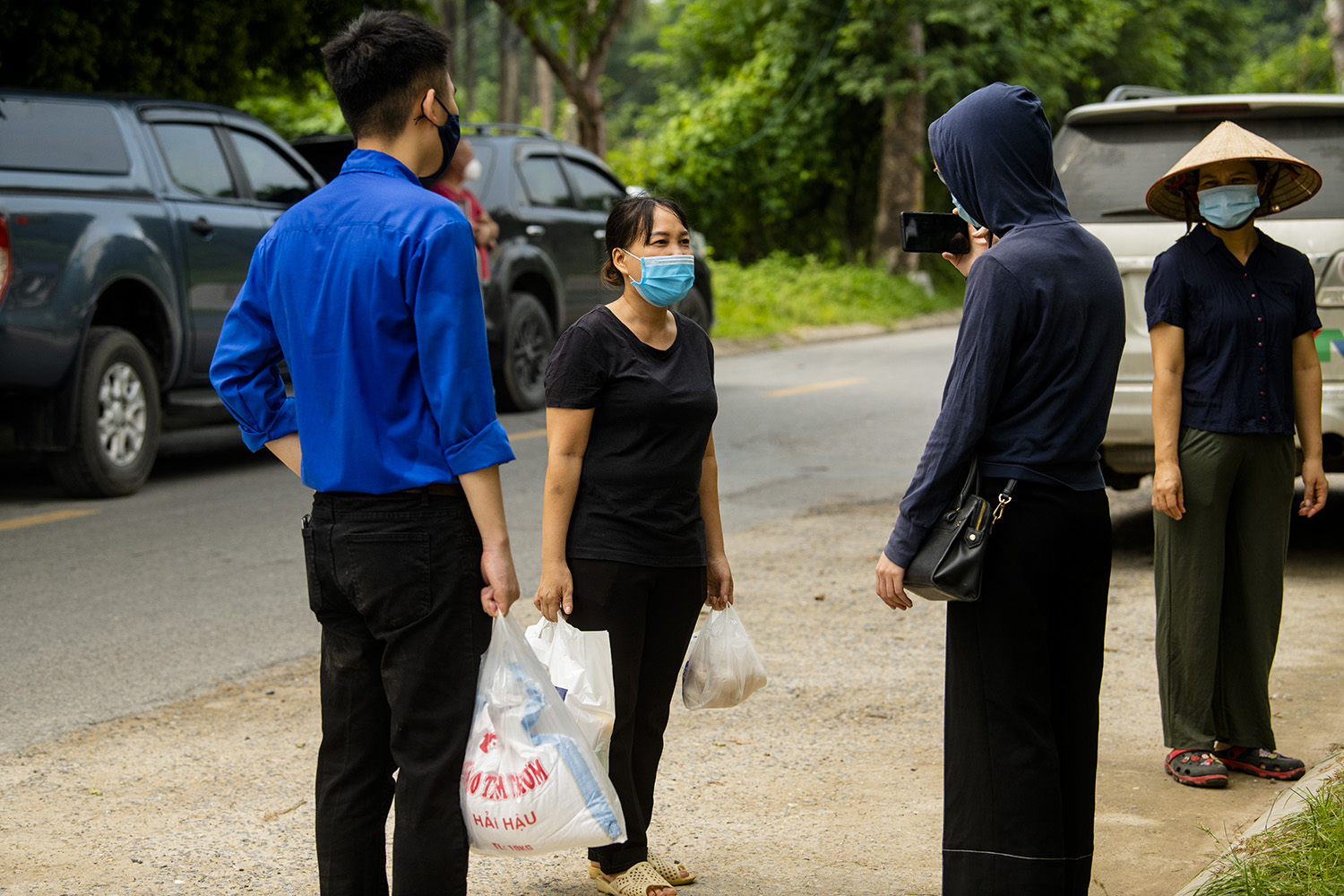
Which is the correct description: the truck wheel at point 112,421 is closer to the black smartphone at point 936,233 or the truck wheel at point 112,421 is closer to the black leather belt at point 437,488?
the black leather belt at point 437,488

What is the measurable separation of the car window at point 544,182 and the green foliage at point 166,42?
9.15 ft

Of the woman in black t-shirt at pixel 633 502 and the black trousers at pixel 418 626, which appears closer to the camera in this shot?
the black trousers at pixel 418 626

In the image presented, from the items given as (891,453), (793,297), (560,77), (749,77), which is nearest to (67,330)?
(891,453)

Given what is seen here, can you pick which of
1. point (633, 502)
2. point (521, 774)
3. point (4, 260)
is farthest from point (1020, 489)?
point (4, 260)

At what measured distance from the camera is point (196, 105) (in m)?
9.23

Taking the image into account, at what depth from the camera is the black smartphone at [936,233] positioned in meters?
3.13

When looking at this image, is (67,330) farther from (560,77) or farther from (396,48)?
(560,77)

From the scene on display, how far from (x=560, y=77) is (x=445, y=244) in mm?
15881

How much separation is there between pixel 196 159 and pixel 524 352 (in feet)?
10.8

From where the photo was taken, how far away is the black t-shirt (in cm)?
333

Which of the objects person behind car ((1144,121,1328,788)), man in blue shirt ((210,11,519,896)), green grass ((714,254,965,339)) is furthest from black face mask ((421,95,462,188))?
green grass ((714,254,965,339))

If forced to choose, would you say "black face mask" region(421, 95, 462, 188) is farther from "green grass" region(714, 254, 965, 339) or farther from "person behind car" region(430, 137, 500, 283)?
"green grass" region(714, 254, 965, 339)

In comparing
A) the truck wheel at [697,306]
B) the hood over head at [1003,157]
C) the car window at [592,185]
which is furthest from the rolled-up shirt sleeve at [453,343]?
the truck wheel at [697,306]

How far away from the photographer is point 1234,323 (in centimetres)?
424
